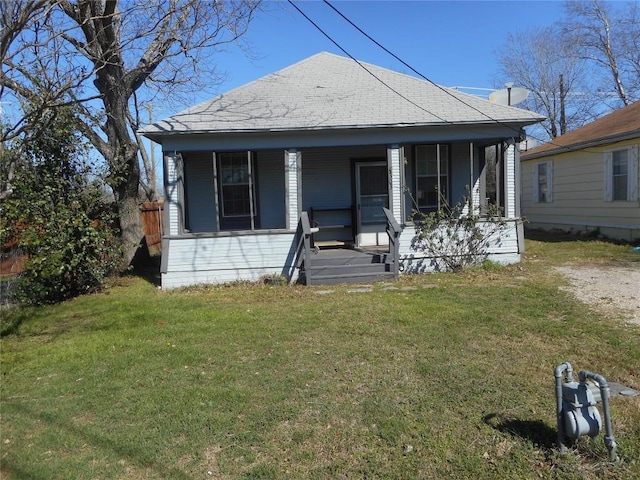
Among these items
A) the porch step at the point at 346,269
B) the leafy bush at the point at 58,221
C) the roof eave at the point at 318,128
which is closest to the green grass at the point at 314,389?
the leafy bush at the point at 58,221

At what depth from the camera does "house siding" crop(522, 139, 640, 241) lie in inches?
509

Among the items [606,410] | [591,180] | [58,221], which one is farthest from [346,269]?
[591,180]

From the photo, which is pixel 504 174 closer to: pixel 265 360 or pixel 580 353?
pixel 580 353

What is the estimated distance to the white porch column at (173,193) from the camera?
9.52 meters

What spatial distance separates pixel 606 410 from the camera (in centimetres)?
Result: 282

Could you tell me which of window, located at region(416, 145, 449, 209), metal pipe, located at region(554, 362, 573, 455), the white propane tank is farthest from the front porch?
the white propane tank

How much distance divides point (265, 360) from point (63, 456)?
2086mm

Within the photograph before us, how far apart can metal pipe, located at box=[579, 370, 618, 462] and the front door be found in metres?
8.69

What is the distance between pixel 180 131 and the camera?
30.8 feet

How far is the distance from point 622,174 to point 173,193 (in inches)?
467

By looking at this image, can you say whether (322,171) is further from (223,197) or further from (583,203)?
(583,203)

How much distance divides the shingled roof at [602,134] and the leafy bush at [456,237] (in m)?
5.77

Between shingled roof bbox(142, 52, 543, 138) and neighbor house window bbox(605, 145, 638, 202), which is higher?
shingled roof bbox(142, 52, 543, 138)

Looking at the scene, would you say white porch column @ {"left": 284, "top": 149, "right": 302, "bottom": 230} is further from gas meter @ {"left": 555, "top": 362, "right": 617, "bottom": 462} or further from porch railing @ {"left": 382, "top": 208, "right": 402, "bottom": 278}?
gas meter @ {"left": 555, "top": 362, "right": 617, "bottom": 462}
